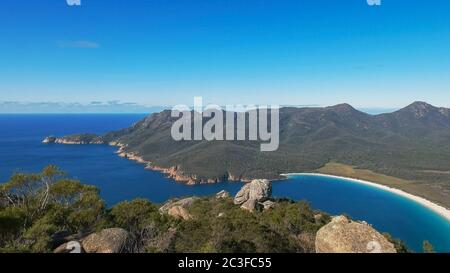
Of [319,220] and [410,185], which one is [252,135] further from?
[319,220]

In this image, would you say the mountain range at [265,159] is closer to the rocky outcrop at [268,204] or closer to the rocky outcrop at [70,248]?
the rocky outcrop at [268,204]

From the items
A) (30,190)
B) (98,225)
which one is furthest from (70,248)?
(30,190)

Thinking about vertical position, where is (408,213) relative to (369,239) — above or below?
below

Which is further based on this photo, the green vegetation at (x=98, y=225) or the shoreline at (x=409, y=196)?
the shoreline at (x=409, y=196)

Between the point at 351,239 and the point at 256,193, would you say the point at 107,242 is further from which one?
the point at 256,193

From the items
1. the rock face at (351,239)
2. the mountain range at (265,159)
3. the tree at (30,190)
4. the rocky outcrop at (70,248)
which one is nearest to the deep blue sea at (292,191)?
the mountain range at (265,159)
